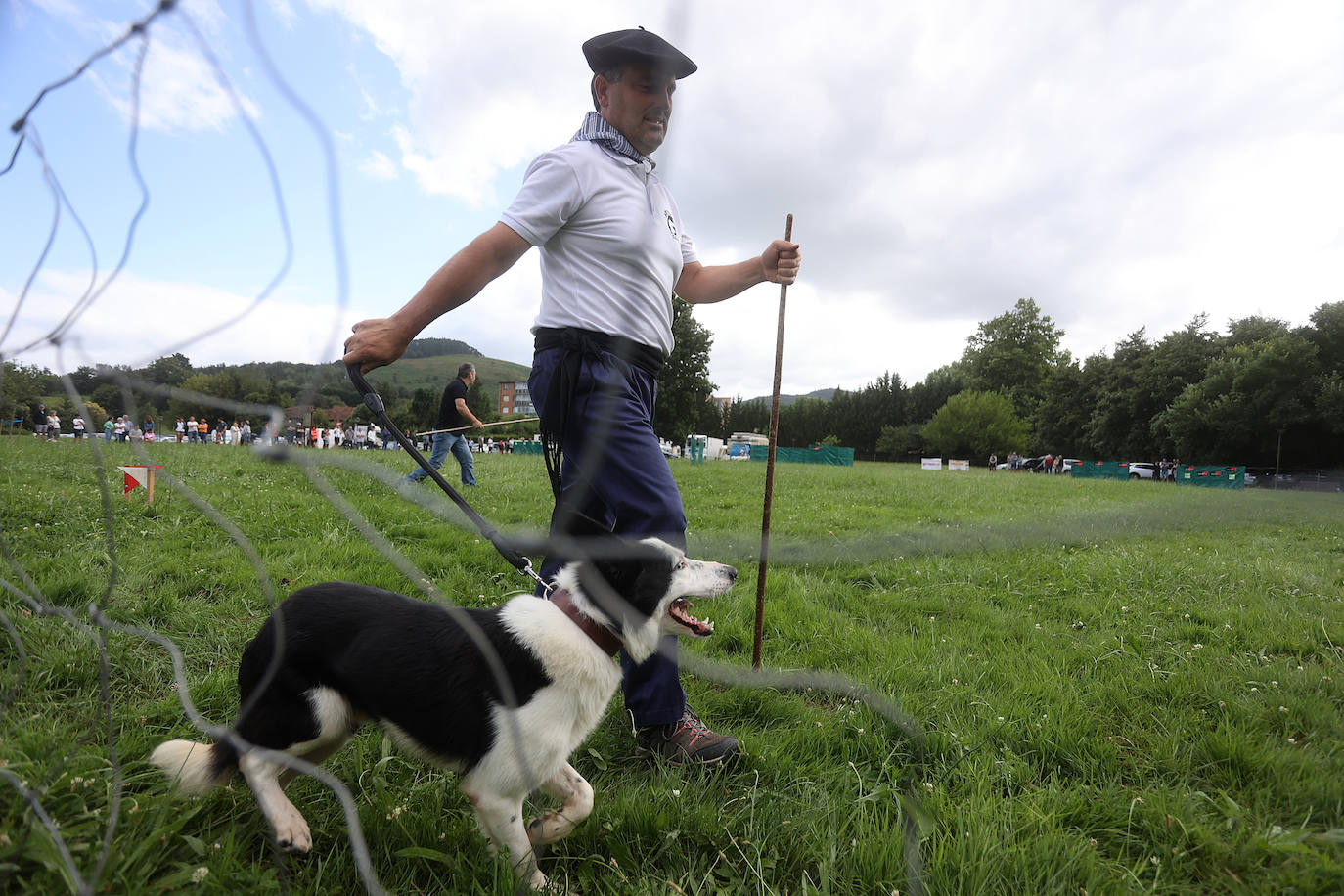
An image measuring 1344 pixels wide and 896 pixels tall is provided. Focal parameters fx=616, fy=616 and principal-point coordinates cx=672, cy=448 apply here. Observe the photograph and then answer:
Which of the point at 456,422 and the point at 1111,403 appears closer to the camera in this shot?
the point at 456,422

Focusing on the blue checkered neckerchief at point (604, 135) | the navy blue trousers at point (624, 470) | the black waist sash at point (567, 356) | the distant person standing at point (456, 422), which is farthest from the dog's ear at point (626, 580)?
the distant person standing at point (456, 422)

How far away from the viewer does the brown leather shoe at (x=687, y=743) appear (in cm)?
221

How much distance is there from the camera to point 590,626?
1907 mm

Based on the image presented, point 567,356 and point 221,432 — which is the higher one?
point 567,356

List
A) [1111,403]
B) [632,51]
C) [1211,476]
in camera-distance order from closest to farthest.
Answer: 1. [632,51]
2. [1211,476]
3. [1111,403]

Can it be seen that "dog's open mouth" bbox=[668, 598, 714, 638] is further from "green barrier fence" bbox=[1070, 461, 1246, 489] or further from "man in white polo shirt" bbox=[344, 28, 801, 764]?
"green barrier fence" bbox=[1070, 461, 1246, 489]

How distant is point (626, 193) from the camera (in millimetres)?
2281

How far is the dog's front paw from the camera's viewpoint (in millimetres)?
1658

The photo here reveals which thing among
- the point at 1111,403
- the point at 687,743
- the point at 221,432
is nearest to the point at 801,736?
the point at 687,743

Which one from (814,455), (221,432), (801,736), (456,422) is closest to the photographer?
(801,736)

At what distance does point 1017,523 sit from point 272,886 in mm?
9021

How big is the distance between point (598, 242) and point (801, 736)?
2027mm

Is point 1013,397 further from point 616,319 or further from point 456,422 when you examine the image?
point 616,319

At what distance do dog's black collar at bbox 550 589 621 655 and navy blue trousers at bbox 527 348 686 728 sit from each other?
0.38m
